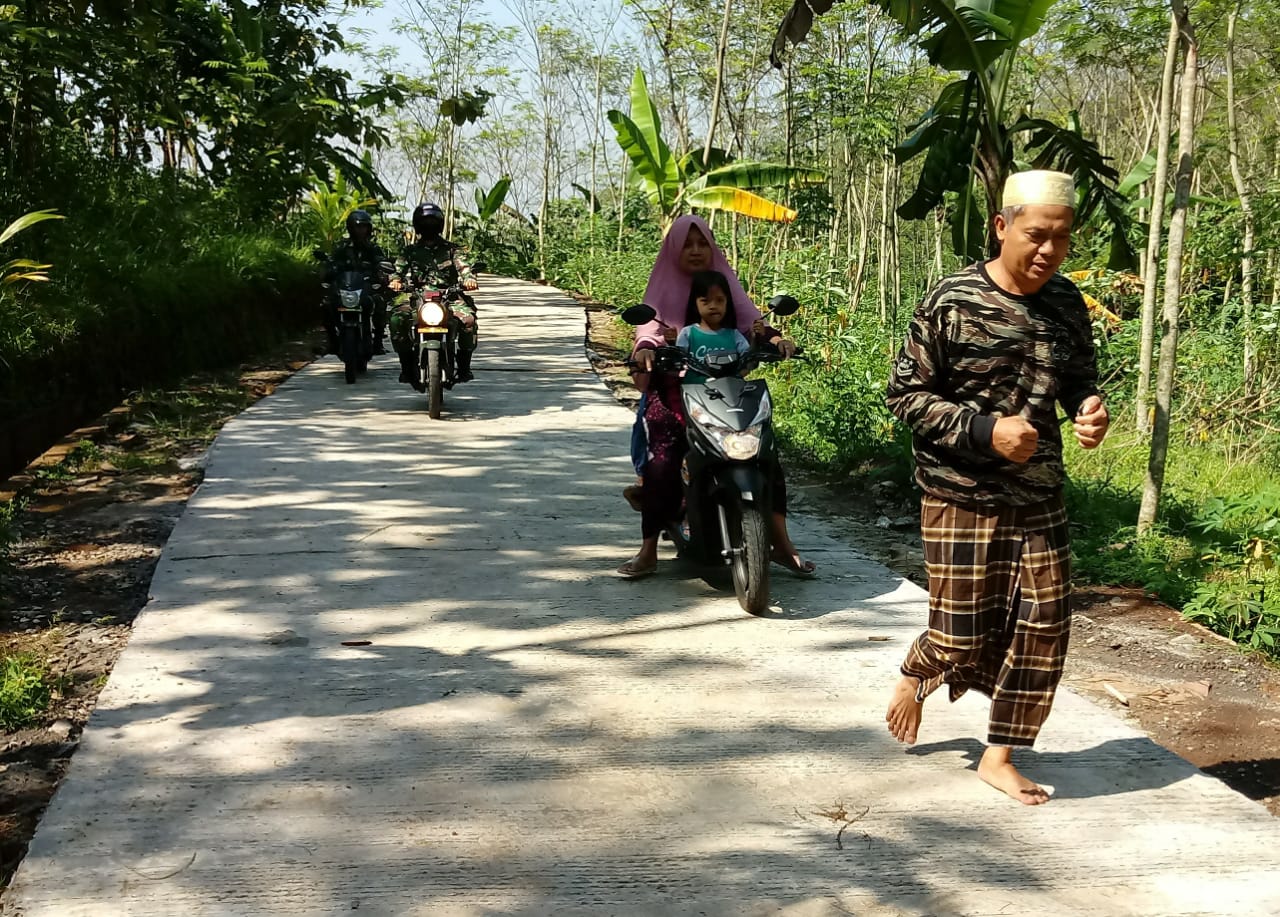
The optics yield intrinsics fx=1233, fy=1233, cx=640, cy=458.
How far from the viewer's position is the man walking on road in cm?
325

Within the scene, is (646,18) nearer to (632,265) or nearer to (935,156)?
(632,265)

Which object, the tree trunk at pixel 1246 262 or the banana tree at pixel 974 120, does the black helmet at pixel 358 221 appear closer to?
the banana tree at pixel 974 120

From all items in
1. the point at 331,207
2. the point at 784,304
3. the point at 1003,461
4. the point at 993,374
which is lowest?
the point at 1003,461

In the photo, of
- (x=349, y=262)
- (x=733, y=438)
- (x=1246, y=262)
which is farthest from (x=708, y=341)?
(x=1246, y=262)

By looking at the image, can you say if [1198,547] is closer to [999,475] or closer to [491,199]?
[999,475]

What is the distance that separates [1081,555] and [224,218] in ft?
36.4

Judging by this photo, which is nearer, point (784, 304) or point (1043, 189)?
point (1043, 189)

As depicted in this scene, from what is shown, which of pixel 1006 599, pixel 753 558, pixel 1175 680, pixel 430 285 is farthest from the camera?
pixel 430 285

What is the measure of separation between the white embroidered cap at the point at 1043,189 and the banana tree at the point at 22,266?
5.90 m

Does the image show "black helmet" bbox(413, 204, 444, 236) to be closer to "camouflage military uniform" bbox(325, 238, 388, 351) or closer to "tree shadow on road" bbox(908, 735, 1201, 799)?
"camouflage military uniform" bbox(325, 238, 388, 351)

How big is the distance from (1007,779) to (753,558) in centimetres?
166

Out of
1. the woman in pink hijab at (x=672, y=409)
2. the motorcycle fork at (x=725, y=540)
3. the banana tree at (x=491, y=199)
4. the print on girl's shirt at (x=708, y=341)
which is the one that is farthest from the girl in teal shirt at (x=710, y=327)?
the banana tree at (x=491, y=199)

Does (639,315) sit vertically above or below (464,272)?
below

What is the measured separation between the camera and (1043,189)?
3105 millimetres
